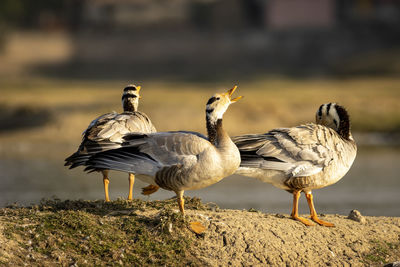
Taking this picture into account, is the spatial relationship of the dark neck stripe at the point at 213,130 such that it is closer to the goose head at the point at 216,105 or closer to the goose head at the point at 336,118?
the goose head at the point at 216,105

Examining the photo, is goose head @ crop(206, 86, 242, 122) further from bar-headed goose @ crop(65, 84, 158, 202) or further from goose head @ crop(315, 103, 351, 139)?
goose head @ crop(315, 103, 351, 139)

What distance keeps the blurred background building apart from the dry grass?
900 centimetres

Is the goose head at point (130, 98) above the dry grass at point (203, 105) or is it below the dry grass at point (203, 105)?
below

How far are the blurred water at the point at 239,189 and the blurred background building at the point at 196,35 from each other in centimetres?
2093

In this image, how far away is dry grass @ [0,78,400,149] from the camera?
23219 mm

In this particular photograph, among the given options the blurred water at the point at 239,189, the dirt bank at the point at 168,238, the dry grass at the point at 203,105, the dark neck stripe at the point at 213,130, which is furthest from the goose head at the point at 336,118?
the dry grass at the point at 203,105

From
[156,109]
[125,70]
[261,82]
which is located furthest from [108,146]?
[125,70]

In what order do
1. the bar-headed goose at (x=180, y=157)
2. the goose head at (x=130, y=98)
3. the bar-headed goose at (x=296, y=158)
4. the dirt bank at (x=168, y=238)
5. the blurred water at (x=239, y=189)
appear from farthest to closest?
1. the blurred water at (x=239, y=189)
2. the goose head at (x=130, y=98)
3. the bar-headed goose at (x=296, y=158)
4. the bar-headed goose at (x=180, y=157)
5. the dirt bank at (x=168, y=238)

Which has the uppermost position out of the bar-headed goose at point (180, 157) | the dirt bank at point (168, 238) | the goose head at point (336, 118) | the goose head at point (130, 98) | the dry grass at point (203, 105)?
the dry grass at point (203, 105)

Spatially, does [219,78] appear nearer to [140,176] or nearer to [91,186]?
[91,186]

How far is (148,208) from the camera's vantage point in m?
8.48

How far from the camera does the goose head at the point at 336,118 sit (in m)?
9.21

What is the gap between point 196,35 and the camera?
4550 cm

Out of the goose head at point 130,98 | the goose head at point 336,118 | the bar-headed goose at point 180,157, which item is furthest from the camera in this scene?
the goose head at point 130,98
